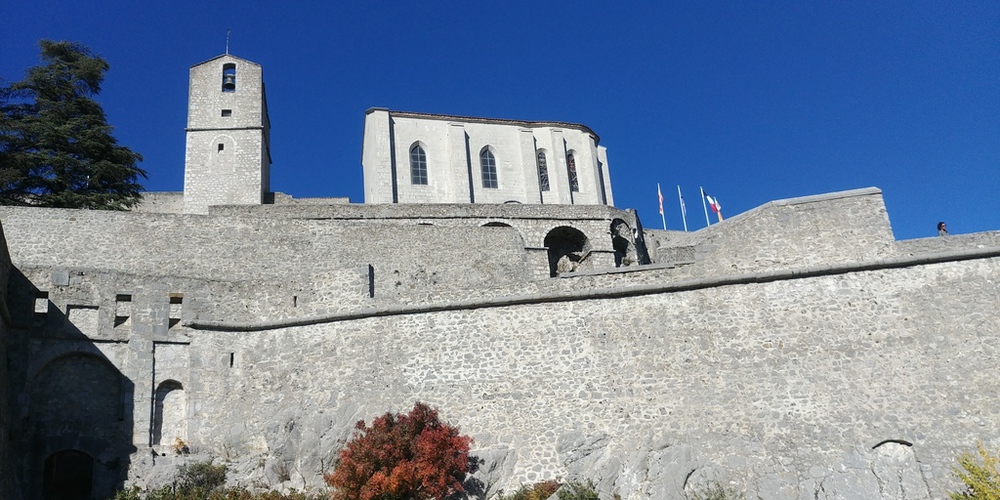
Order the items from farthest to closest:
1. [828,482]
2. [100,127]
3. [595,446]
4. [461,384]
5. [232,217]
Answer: [100,127], [232,217], [461,384], [595,446], [828,482]

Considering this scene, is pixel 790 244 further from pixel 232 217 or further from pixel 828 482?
pixel 232 217

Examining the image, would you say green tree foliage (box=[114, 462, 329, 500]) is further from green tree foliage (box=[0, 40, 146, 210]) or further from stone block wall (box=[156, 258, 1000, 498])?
green tree foliage (box=[0, 40, 146, 210])

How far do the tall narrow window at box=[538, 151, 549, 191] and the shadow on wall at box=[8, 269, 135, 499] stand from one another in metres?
20.6

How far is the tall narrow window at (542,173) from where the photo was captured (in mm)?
33638

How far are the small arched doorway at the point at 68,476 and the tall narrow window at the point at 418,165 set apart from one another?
17.8 metres

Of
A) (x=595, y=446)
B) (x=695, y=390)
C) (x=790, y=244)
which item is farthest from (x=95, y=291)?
(x=790, y=244)

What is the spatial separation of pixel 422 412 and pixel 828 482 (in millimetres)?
7550

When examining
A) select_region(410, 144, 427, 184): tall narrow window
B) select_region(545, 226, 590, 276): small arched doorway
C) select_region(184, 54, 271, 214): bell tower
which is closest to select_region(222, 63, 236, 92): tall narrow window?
select_region(184, 54, 271, 214): bell tower

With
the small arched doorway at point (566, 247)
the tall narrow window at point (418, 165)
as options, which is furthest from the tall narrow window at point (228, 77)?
the small arched doorway at point (566, 247)

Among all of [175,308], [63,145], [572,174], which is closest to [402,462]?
[175,308]

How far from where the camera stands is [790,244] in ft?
52.7

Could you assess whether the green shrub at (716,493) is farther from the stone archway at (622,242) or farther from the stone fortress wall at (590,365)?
the stone archway at (622,242)

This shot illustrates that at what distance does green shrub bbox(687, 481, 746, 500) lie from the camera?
13.7 metres

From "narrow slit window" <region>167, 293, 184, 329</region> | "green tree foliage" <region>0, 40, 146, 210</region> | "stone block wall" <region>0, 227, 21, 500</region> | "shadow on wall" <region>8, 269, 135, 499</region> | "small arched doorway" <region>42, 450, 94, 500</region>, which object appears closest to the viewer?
"stone block wall" <region>0, 227, 21, 500</region>
